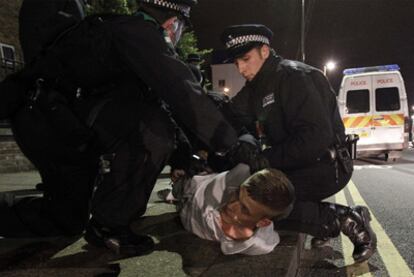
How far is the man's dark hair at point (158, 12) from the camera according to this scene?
2.06m

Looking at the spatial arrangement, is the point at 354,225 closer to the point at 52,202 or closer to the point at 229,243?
the point at 229,243

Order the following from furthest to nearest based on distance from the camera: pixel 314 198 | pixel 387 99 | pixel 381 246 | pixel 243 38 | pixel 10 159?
pixel 387 99, pixel 10 159, pixel 381 246, pixel 243 38, pixel 314 198

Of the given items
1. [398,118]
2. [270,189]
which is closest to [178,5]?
[270,189]

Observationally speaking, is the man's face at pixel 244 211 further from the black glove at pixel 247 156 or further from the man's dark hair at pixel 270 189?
the black glove at pixel 247 156

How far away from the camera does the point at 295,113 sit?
2.17m

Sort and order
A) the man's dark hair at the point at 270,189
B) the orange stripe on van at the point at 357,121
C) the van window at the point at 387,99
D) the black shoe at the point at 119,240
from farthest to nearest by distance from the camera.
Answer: the orange stripe on van at the point at 357,121 → the van window at the point at 387,99 → the black shoe at the point at 119,240 → the man's dark hair at the point at 270,189

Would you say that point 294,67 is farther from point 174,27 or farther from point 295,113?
point 174,27

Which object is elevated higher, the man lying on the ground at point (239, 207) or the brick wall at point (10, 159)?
the man lying on the ground at point (239, 207)

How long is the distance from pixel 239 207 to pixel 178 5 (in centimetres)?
120

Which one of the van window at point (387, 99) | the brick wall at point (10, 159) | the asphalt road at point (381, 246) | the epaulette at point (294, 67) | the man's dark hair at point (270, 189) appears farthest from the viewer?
the van window at point (387, 99)

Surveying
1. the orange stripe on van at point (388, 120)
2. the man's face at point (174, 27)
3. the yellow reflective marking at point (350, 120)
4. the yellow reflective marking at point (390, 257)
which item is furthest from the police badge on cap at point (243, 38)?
the orange stripe on van at point (388, 120)

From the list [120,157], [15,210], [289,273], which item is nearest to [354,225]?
[289,273]

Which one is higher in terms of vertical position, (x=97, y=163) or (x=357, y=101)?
(x=97, y=163)

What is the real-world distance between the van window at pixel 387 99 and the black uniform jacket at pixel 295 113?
8.41m
